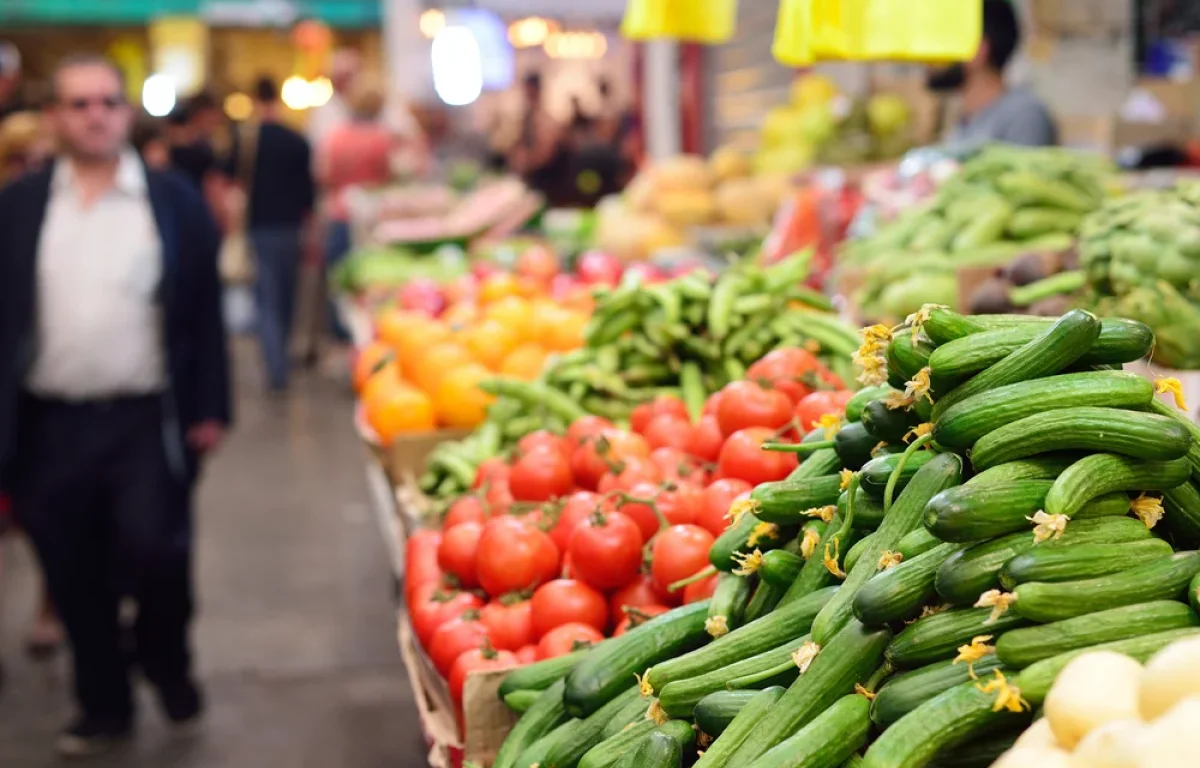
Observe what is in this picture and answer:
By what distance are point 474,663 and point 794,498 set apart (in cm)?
84

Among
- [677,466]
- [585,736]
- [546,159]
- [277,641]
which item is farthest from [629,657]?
[546,159]

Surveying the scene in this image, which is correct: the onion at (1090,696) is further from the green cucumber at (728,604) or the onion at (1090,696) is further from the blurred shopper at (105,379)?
the blurred shopper at (105,379)

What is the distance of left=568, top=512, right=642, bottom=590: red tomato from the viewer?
9.33 feet

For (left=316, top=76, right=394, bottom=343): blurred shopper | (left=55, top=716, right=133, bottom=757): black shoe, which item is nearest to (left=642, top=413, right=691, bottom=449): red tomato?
(left=55, top=716, right=133, bottom=757): black shoe

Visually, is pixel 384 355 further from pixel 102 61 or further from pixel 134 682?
pixel 134 682

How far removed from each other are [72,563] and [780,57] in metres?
3.17

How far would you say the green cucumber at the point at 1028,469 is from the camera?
182cm

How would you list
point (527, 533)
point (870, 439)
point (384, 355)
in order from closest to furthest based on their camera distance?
point (870, 439)
point (527, 533)
point (384, 355)

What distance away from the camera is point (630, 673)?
2350 millimetres

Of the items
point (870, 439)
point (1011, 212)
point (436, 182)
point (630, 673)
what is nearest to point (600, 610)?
point (630, 673)

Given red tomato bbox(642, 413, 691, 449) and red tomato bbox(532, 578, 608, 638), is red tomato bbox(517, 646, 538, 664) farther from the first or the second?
red tomato bbox(642, 413, 691, 449)

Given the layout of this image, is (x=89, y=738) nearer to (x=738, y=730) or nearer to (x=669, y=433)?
(x=669, y=433)

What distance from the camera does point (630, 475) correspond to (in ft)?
10.5

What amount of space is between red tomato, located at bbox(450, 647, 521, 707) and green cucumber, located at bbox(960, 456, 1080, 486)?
121 cm
